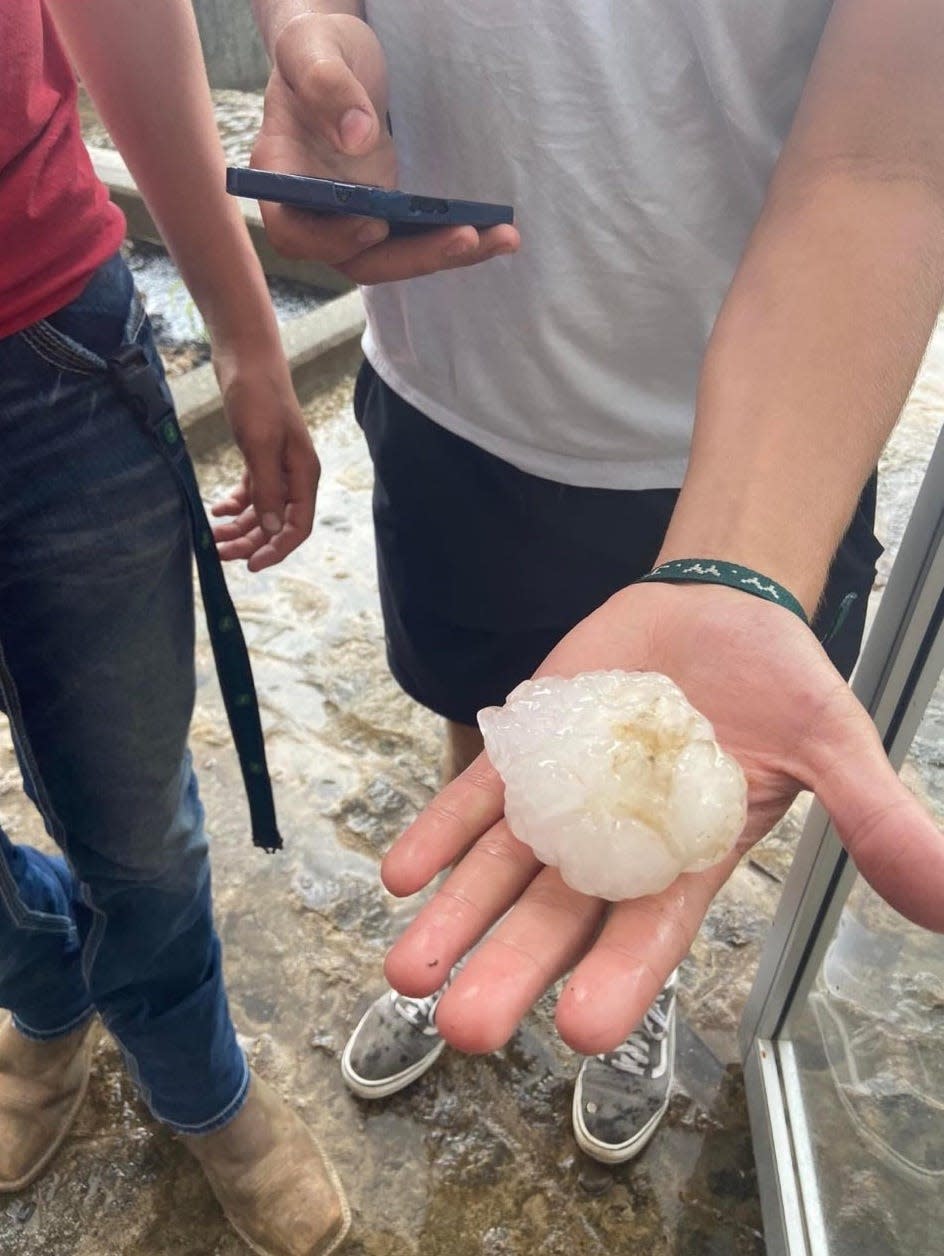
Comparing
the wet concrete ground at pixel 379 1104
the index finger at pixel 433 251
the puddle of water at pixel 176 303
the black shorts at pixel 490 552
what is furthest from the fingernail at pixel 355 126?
the puddle of water at pixel 176 303

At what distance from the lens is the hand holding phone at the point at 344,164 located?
1003 mm

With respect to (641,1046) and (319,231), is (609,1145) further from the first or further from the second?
(319,231)

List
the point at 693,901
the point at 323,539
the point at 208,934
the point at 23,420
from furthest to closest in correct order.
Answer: the point at 323,539 → the point at 208,934 → the point at 23,420 → the point at 693,901

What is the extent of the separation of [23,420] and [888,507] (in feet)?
8.90

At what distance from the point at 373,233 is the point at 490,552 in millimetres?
A: 506

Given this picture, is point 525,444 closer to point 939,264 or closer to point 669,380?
point 669,380

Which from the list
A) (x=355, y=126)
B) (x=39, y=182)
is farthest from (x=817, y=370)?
(x=39, y=182)

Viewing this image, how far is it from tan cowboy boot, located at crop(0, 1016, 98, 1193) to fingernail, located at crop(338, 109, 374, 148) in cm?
148

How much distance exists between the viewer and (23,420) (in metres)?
1.09

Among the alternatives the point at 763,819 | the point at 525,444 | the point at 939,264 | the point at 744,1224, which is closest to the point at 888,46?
the point at 939,264

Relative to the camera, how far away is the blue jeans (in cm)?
112

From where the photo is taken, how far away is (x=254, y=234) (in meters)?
4.55

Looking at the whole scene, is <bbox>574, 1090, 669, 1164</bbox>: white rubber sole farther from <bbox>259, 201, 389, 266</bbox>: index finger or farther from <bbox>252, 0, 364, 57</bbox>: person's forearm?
<bbox>252, 0, 364, 57</bbox>: person's forearm

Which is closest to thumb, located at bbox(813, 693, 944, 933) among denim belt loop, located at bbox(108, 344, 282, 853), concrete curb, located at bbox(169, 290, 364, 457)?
denim belt loop, located at bbox(108, 344, 282, 853)
